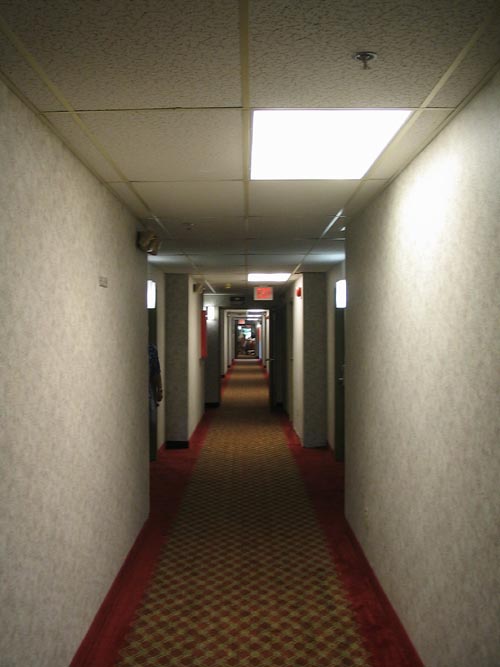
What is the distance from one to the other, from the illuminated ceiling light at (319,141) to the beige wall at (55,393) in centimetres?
94

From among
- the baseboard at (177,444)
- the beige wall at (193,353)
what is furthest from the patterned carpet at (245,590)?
the beige wall at (193,353)

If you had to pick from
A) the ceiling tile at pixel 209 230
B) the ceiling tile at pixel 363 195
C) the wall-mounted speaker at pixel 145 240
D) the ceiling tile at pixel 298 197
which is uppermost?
the ceiling tile at pixel 363 195

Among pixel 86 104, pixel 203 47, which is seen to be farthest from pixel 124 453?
pixel 203 47

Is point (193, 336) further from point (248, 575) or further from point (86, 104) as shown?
point (86, 104)

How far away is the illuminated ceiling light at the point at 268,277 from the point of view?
8.23m

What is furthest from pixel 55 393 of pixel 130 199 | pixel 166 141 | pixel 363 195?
pixel 363 195

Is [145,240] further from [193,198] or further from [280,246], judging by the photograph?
[280,246]

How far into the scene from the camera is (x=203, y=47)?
5.43 ft

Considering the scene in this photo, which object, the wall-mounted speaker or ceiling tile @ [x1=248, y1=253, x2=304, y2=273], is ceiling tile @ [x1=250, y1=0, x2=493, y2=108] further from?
ceiling tile @ [x1=248, y1=253, x2=304, y2=273]

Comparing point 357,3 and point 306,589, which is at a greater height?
point 357,3

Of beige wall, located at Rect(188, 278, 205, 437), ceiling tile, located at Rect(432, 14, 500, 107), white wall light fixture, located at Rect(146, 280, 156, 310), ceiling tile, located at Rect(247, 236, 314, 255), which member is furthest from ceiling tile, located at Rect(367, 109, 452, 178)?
beige wall, located at Rect(188, 278, 205, 437)

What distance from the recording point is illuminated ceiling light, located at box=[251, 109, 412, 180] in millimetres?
2244

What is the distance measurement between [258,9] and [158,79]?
1.72 ft

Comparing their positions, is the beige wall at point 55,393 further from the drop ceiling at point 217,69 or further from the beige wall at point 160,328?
the beige wall at point 160,328
